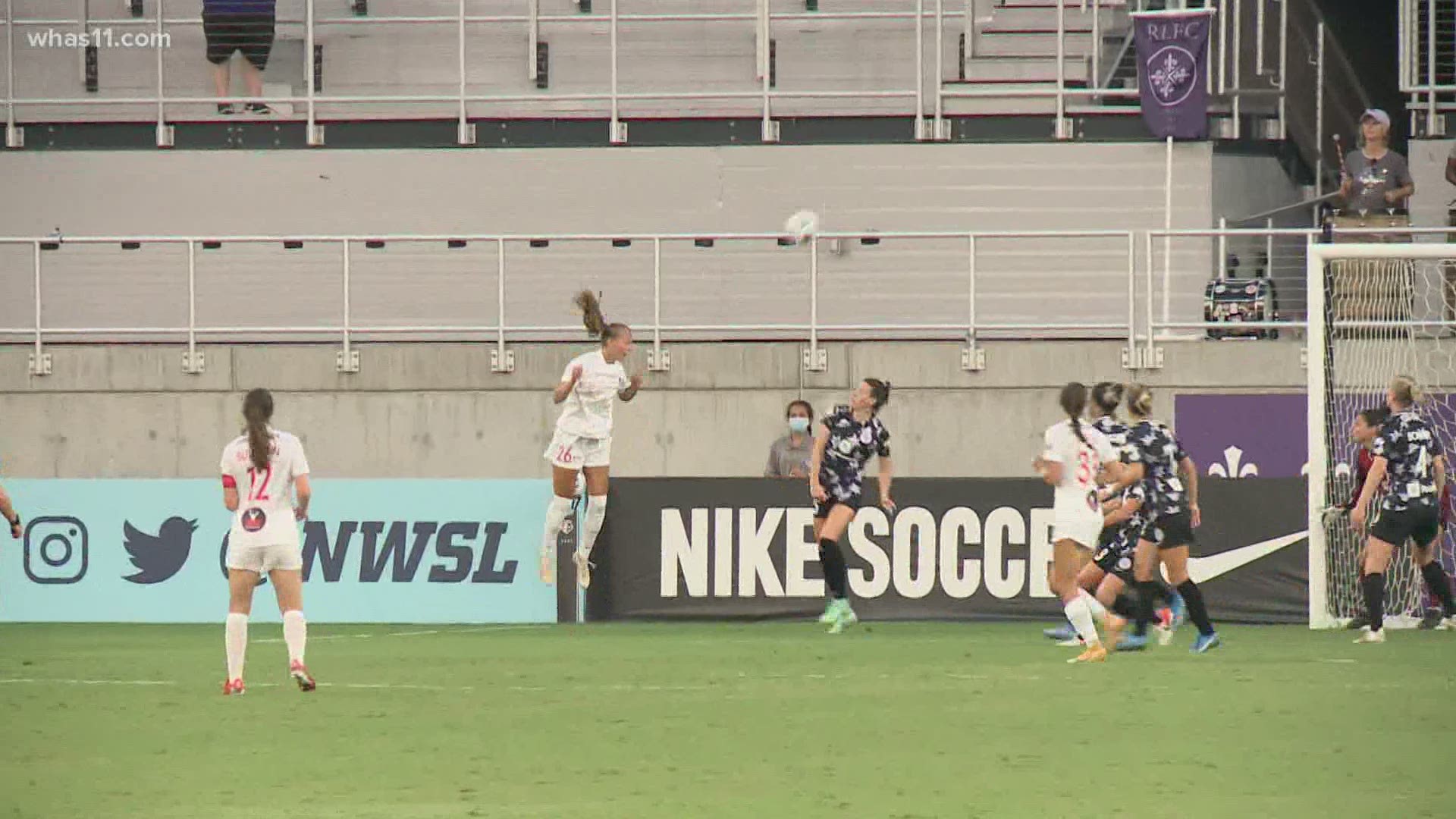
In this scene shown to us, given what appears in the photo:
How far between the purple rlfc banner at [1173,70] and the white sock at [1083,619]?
10928 mm

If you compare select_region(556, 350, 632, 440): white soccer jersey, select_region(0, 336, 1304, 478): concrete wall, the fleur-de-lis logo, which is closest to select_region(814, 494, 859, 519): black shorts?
select_region(556, 350, 632, 440): white soccer jersey

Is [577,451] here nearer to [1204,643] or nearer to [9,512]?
[9,512]

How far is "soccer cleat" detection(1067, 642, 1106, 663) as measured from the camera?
15.5 m

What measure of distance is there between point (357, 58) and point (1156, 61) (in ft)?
30.1

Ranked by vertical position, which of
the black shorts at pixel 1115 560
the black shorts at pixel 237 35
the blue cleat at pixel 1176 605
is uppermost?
the black shorts at pixel 237 35

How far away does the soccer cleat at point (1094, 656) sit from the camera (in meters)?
15.5

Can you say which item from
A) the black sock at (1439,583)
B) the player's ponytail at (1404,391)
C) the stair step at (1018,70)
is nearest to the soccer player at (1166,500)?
the player's ponytail at (1404,391)

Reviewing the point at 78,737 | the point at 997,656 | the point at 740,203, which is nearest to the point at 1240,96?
the point at 740,203

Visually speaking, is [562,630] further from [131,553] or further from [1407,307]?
[1407,307]

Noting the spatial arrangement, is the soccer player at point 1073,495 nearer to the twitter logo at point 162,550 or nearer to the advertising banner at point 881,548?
the advertising banner at point 881,548

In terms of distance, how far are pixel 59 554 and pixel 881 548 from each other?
7.28 meters

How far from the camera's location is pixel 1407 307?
23000 millimetres

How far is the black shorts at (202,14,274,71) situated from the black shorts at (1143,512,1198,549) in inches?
583

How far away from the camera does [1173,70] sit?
25375 mm
